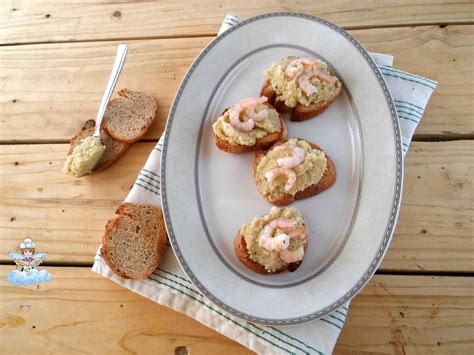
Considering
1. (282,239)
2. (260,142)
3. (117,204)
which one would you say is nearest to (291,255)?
(282,239)

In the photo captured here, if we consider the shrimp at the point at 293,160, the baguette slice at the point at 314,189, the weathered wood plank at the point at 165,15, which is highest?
the weathered wood plank at the point at 165,15

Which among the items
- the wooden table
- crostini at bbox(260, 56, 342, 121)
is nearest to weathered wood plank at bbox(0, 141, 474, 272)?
the wooden table

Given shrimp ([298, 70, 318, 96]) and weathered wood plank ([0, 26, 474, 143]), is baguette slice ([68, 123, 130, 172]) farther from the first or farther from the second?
shrimp ([298, 70, 318, 96])

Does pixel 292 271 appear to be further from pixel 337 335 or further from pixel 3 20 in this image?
pixel 3 20

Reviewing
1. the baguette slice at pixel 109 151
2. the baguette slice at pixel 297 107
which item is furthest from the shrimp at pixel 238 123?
the baguette slice at pixel 109 151

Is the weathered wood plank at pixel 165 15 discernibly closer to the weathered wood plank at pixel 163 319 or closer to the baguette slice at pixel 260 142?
the baguette slice at pixel 260 142
